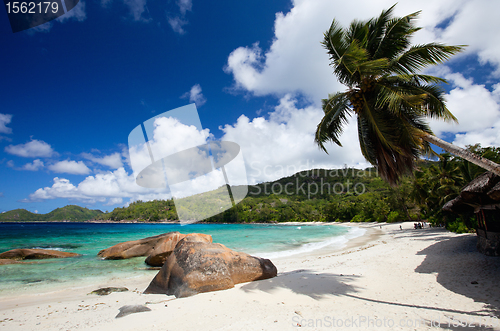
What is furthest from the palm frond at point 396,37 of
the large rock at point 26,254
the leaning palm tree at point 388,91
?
the large rock at point 26,254

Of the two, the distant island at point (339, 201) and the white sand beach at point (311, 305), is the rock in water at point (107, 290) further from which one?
the distant island at point (339, 201)

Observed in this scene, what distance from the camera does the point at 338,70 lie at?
6.19 meters

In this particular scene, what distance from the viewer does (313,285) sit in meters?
5.92

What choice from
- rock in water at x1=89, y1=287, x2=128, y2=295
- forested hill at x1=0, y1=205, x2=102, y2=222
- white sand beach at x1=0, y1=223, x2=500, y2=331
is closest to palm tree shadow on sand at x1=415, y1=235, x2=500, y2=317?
white sand beach at x1=0, y1=223, x2=500, y2=331

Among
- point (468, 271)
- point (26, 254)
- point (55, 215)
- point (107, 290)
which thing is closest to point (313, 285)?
point (468, 271)

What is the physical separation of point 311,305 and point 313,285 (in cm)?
152

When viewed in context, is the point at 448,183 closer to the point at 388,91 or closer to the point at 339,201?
the point at 388,91

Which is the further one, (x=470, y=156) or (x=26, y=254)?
(x=26, y=254)

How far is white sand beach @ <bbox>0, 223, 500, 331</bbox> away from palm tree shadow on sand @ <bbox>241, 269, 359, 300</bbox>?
0.02 metres

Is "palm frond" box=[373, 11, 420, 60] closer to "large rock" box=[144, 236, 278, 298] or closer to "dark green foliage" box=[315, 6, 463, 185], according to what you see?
"dark green foliage" box=[315, 6, 463, 185]

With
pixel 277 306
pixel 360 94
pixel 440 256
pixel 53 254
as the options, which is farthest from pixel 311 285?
pixel 53 254

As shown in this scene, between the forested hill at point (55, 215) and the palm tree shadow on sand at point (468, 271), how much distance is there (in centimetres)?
20890

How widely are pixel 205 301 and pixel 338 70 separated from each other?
6.91 metres

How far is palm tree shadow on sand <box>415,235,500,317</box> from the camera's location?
4.95 m
